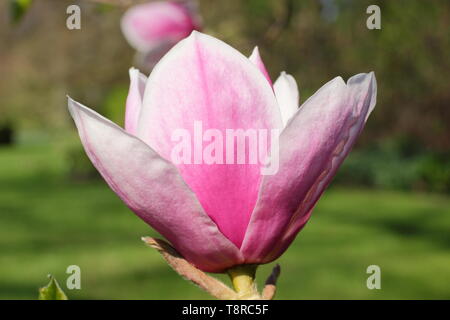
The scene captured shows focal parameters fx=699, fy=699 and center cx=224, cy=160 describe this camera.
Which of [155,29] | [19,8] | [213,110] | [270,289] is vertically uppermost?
[19,8]

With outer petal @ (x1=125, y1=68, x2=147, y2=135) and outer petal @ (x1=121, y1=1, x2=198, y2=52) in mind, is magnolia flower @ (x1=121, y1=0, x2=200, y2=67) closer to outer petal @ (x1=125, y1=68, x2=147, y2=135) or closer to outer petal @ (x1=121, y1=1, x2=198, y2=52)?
outer petal @ (x1=121, y1=1, x2=198, y2=52)

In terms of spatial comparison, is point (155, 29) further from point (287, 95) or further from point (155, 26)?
point (287, 95)

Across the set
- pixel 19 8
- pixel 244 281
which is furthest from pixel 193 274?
pixel 19 8

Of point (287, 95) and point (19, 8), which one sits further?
point (19, 8)

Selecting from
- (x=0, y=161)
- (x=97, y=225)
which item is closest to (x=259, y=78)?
(x=97, y=225)

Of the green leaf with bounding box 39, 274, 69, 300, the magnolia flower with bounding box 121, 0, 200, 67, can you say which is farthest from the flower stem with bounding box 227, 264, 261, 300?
the magnolia flower with bounding box 121, 0, 200, 67

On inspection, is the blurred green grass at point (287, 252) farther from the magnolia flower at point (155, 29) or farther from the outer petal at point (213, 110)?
the outer petal at point (213, 110)

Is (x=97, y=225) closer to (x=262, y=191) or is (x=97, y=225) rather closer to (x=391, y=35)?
(x=391, y=35)

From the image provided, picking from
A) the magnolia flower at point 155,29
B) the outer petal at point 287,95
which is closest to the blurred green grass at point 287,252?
the magnolia flower at point 155,29
